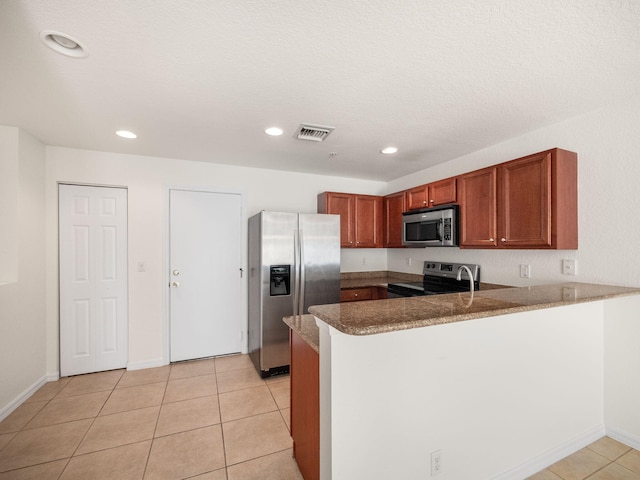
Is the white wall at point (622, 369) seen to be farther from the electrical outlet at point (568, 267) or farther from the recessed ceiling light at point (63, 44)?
the recessed ceiling light at point (63, 44)

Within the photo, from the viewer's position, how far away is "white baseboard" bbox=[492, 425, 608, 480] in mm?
1635

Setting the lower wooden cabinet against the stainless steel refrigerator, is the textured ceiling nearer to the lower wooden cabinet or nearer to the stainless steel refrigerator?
the stainless steel refrigerator

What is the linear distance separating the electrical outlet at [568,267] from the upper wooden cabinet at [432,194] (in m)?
1.07

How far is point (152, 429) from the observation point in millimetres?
2148

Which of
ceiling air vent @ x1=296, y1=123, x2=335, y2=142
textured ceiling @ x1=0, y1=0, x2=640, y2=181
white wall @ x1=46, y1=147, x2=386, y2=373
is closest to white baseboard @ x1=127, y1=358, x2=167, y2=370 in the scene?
white wall @ x1=46, y1=147, x2=386, y2=373

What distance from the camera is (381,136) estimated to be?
2646 millimetres

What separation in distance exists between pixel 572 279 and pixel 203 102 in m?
3.15

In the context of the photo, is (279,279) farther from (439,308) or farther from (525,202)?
(525,202)

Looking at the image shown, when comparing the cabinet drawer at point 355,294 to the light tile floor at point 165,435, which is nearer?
the light tile floor at point 165,435

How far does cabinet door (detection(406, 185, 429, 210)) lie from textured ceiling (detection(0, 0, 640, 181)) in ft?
2.51

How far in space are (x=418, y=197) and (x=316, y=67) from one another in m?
2.28

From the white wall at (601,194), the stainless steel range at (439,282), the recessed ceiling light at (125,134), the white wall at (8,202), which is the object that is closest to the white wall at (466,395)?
the white wall at (601,194)

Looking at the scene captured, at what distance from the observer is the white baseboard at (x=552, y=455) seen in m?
1.63

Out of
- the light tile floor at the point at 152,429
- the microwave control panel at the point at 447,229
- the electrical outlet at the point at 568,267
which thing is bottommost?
the light tile floor at the point at 152,429
